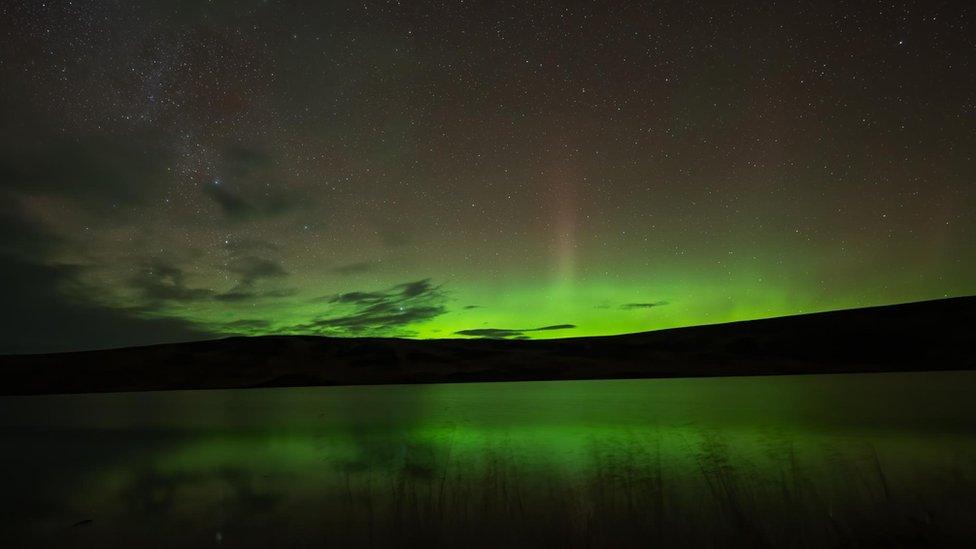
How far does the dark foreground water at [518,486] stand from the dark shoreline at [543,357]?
4079 inches

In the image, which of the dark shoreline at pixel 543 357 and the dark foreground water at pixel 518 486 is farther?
the dark shoreline at pixel 543 357

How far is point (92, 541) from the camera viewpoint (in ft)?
36.7

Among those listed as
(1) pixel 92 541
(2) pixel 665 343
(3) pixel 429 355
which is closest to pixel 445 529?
(1) pixel 92 541

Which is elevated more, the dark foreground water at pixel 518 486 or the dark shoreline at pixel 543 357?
the dark shoreline at pixel 543 357

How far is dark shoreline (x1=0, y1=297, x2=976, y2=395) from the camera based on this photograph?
399 feet

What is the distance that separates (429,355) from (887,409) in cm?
12472

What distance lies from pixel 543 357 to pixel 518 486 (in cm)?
13684

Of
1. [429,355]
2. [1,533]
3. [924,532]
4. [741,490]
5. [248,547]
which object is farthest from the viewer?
[429,355]

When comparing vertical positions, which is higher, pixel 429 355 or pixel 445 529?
pixel 429 355

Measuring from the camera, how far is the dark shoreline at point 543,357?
399 ft

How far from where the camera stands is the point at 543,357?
493 feet

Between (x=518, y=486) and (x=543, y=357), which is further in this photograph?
(x=543, y=357)

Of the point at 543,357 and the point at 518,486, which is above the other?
the point at 543,357

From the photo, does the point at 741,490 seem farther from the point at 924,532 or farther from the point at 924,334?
the point at 924,334
